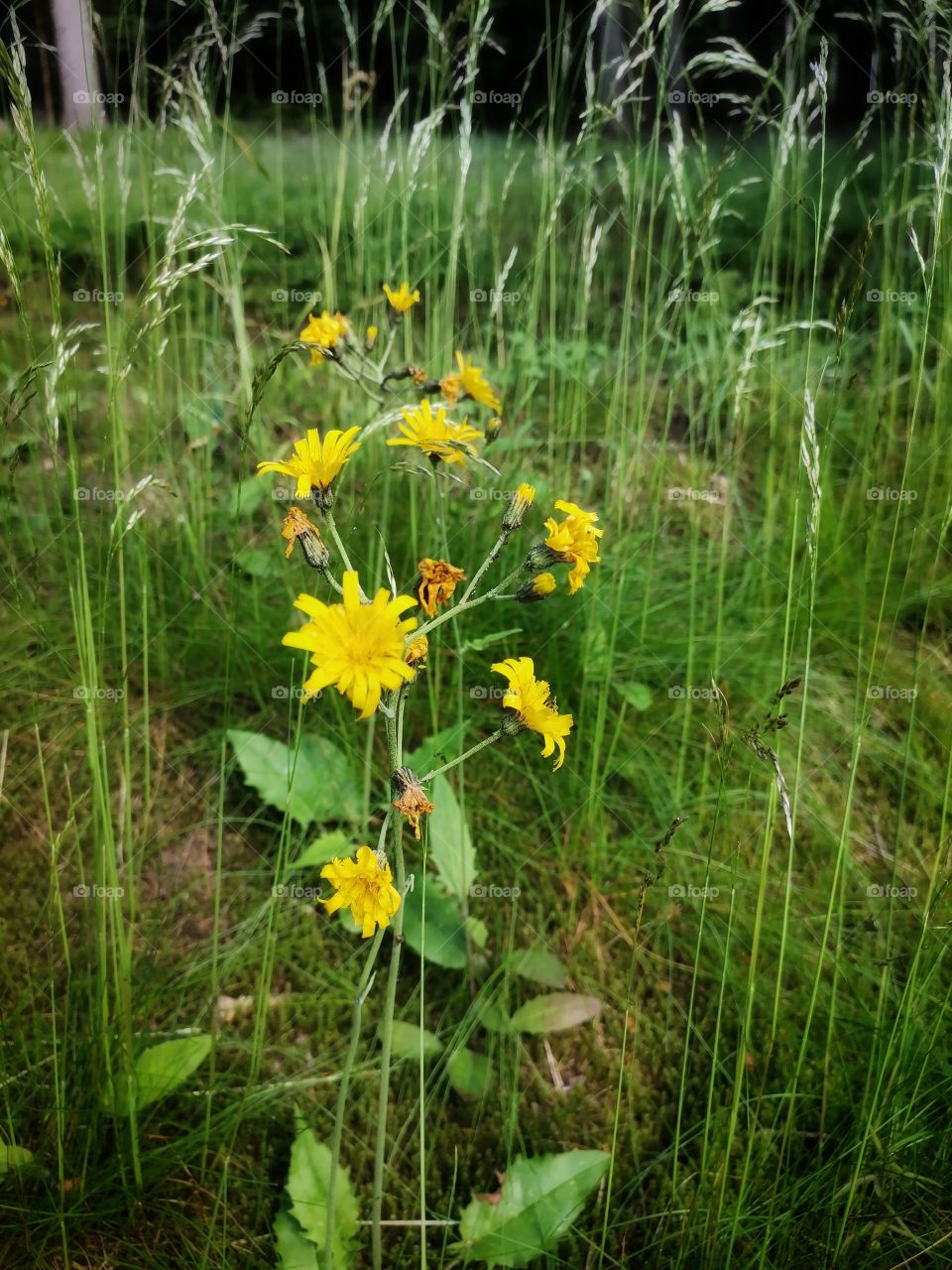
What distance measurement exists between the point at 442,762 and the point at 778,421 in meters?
1.51

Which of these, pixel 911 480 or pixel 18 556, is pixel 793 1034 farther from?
pixel 18 556

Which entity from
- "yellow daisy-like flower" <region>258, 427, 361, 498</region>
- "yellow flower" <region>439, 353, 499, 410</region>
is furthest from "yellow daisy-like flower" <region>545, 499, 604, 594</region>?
"yellow flower" <region>439, 353, 499, 410</region>

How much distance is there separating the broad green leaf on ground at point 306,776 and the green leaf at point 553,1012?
421 mm

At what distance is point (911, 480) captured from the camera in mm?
2164

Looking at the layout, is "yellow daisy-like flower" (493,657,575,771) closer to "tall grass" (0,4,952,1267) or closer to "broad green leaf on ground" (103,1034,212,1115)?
"tall grass" (0,4,952,1267)

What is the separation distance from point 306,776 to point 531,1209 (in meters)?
0.74

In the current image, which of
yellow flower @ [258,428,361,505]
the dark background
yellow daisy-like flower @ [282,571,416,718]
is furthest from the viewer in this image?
the dark background

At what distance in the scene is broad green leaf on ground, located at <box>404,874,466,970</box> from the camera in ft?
4.60

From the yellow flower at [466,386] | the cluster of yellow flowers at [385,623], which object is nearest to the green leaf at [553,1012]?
the cluster of yellow flowers at [385,623]

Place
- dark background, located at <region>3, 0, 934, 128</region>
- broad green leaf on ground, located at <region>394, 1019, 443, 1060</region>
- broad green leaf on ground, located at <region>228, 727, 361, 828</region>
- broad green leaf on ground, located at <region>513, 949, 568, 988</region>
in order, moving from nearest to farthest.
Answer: broad green leaf on ground, located at <region>394, 1019, 443, 1060</region> < broad green leaf on ground, located at <region>513, 949, 568, 988</region> < broad green leaf on ground, located at <region>228, 727, 361, 828</region> < dark background, located at <region>3, 0, 934, 128</region>

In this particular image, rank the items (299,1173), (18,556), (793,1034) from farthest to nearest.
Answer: (18,556)
(793,1034)
(299,1173)

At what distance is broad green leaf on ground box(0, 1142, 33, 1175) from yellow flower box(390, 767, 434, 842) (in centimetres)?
67

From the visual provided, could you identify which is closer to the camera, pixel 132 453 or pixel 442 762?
pixel 442 762

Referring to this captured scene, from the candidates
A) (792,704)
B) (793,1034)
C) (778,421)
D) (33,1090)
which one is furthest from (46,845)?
(778,421)
